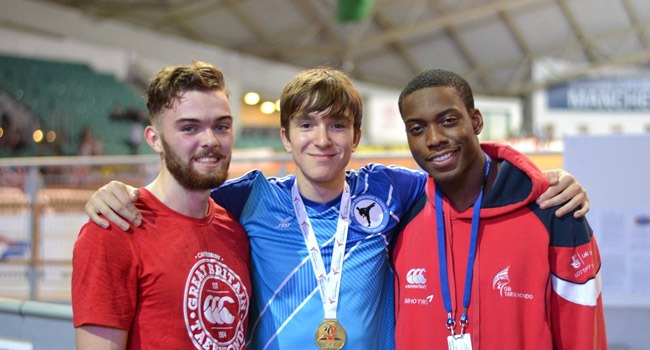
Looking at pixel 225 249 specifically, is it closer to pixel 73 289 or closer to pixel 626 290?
pixel 73 289

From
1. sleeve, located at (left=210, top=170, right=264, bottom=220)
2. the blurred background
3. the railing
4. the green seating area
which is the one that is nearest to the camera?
sleeve, located at (left=210, top=170, right=264, bottom=220)

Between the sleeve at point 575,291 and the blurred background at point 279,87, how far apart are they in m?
2.03

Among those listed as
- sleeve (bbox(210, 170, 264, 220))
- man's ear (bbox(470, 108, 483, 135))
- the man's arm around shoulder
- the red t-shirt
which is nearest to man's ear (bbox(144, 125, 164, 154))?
the red t-shirt

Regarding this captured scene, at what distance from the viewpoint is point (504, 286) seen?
84.5 inches

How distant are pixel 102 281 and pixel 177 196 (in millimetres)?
415

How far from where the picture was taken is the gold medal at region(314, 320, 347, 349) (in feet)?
7.41

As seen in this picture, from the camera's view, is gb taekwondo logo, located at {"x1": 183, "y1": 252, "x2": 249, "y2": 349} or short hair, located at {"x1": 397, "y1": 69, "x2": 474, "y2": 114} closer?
gb taekwondo logo, located at {"x1": 183, "y1": 252, "x2": 249, "y2": 349}

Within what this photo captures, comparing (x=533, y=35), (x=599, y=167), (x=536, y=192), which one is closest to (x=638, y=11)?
(x=533, y=35)

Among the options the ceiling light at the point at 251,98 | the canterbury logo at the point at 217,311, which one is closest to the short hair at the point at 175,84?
the canterbury logo at the point at 217,311

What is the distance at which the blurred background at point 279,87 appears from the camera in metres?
4.01

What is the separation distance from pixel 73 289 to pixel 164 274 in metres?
0.28

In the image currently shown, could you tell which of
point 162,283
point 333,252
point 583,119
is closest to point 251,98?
point 583,119

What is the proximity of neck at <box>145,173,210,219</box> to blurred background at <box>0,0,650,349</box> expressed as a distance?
1611mm

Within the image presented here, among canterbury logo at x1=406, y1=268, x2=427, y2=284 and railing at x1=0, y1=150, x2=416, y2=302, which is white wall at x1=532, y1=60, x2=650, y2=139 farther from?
canterbury logo at x1=406, y1=268, x2=427, y2=284
